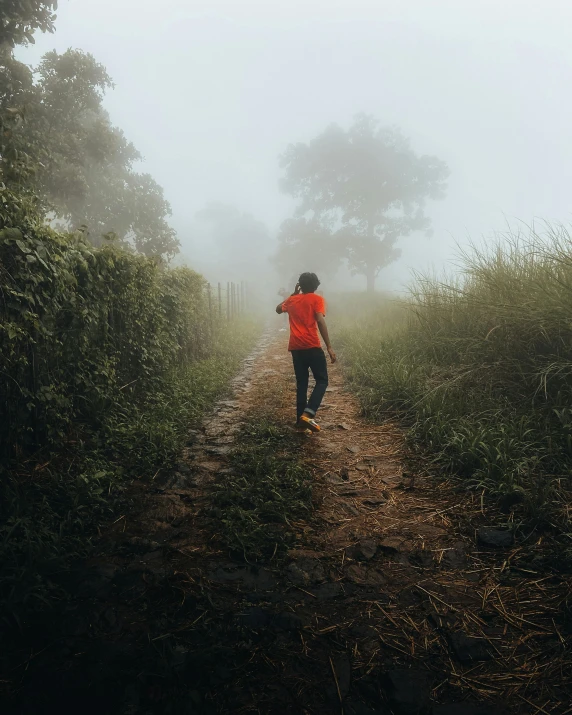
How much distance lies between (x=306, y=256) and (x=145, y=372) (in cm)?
2944

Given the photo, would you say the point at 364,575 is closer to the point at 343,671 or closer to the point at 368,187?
the point at 343,671

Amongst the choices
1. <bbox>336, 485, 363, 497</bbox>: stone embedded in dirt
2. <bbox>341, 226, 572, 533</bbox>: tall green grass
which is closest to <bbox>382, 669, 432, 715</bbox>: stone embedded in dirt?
<bbox>341, 226, 572, 533</bbox>: tall green grass

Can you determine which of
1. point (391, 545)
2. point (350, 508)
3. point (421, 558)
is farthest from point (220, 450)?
point (421, 558)

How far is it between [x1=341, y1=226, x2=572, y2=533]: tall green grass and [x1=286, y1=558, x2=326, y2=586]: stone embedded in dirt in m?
1.53

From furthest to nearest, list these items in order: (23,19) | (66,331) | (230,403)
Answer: (23,19) → (230,403) → (66,331)

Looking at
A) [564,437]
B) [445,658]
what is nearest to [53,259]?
[445,658]

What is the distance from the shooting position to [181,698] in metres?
1.66

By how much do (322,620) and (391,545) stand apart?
0.86 meters

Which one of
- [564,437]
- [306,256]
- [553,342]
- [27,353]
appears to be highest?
[306,256]

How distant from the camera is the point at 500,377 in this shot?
15.2ft

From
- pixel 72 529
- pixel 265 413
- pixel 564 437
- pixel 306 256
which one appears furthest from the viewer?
pixel 306 256

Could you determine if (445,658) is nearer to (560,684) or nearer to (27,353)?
(560,684)

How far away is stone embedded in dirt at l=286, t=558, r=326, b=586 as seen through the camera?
2430mm

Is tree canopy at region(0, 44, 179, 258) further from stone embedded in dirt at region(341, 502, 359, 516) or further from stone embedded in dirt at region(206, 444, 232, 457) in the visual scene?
stone embedded in dirt at region(341, 502, 359, 516)
